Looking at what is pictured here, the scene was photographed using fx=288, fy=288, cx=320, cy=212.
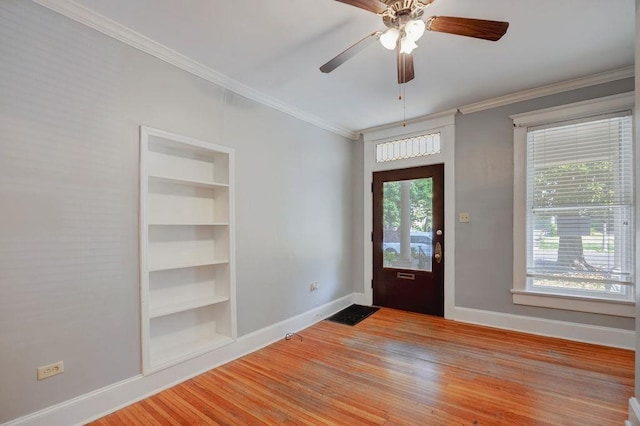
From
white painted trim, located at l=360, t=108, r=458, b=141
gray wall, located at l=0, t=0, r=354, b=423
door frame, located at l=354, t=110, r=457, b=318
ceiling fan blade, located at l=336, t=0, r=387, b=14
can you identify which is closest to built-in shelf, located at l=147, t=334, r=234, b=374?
gray wall, located at l=0, t=0, r=354, b=423

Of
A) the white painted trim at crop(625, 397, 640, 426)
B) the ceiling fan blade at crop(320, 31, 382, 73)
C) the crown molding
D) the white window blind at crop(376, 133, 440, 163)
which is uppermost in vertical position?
the crown molding

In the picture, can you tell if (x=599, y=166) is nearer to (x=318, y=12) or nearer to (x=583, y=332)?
(x=583, y=332)

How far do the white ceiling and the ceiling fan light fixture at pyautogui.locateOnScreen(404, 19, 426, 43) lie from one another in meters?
0.41

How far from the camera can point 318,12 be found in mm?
1955

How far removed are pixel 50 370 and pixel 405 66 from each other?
3.02 meters

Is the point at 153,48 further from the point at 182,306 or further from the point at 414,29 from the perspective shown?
the point at 182,306

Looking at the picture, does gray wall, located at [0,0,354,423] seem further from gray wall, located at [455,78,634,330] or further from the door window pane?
gray wall, located at [455,78,634,330]

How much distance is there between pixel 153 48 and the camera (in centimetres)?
227

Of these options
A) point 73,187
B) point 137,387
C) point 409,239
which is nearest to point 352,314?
point 409,239

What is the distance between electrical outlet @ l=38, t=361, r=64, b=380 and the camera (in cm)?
175

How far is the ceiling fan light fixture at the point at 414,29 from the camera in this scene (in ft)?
5.37

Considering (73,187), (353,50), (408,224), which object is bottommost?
(408,224)

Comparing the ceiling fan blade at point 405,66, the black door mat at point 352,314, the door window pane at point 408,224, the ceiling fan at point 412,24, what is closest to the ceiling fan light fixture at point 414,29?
the ceiling fan at point 412,24

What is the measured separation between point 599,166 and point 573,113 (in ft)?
2.00
